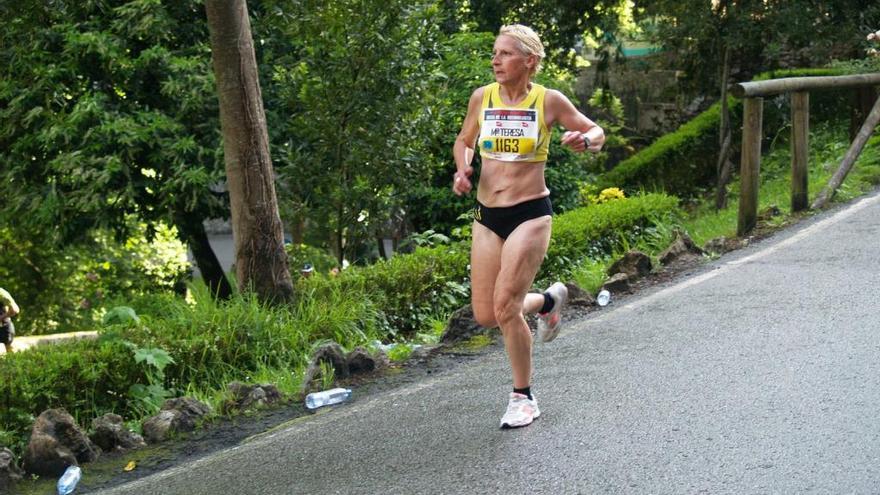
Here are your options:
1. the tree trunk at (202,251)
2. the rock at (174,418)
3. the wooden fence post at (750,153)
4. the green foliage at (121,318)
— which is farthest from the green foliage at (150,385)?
the tree trunk at (202,251)

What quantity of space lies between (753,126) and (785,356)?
14.5 ft

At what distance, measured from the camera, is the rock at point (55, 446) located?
579cm

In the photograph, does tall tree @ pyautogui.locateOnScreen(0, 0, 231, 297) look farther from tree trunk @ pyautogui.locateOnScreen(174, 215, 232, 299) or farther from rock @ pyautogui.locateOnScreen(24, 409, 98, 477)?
rock @ pyautogui.locateOnScreen(24, 409, 98, 477)

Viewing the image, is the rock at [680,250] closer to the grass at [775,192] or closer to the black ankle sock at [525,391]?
the grass at [775,192]

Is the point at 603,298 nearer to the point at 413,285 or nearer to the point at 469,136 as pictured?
the point at 413,285

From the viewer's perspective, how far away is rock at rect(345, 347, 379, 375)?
291 inches

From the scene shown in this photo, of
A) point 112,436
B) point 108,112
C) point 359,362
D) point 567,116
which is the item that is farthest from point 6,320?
point 567,116

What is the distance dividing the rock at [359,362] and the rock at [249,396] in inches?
23.6

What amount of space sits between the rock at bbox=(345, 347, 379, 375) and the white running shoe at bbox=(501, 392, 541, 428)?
4.82ft

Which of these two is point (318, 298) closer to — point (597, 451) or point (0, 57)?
point (597, 451)

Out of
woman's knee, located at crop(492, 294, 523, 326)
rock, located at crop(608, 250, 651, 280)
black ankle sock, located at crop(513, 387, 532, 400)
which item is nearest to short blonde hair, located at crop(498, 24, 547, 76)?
woman's knee, located at crop(492, 294, 523, 326)

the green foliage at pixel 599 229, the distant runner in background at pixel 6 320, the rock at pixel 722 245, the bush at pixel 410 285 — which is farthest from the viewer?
the distant runner in background at pixel 6 320

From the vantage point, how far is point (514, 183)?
244 inches

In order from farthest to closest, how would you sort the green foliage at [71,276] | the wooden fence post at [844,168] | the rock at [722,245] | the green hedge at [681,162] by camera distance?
1. the green foliage at [71,276]
2. the green hedge at [681,162]
3. the wooden fence post at [844,168]
4. the rock at [722,245]
